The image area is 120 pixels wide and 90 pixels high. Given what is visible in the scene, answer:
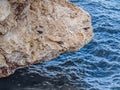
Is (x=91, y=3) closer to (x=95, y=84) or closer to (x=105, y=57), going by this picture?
(x=105, y=57)

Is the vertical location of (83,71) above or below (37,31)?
below

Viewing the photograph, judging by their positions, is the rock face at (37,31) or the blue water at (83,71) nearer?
the rock face at (37,31)

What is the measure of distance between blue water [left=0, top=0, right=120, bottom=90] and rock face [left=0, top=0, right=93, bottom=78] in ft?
3.05

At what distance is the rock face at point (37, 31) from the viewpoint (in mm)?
8250

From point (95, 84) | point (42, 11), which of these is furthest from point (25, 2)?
point (95, 84)

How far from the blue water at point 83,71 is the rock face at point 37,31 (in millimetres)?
931

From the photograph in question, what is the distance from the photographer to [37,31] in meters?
9.15

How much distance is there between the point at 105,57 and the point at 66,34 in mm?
2275

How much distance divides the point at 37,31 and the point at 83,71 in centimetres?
233

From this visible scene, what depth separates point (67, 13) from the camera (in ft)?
32.9

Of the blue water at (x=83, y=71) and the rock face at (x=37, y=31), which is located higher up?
the rock face at (x=37, y=31)

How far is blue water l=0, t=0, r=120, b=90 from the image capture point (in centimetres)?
979

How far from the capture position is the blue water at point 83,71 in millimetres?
9789

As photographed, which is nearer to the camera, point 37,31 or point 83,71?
point 37,31
